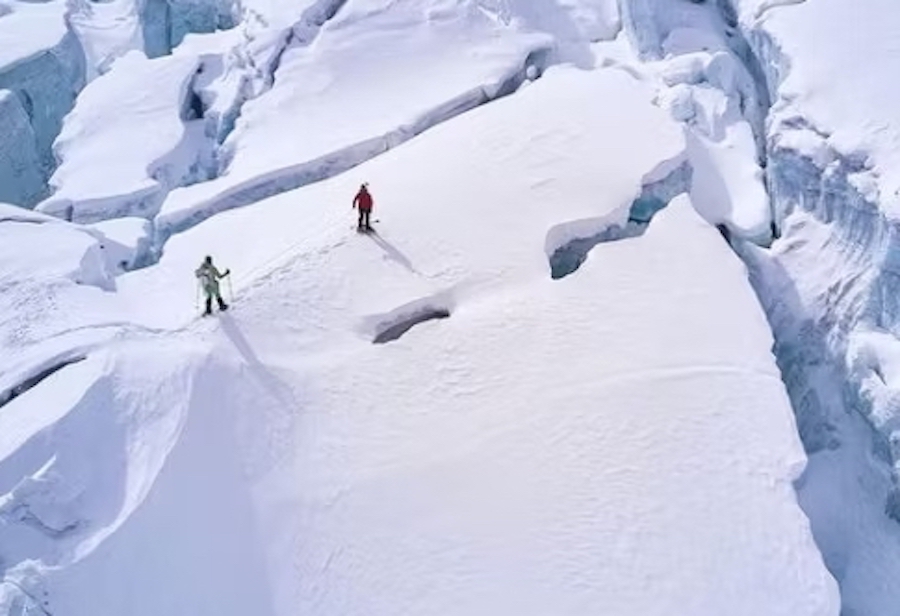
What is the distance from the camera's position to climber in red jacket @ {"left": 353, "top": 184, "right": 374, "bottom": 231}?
12.1 metres

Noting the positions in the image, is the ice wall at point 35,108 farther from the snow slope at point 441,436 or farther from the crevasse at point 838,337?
the crevasse at point 838,337

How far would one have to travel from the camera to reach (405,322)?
11.4 m

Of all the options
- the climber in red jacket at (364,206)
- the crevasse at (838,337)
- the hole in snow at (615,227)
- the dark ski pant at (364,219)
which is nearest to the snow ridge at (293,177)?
the climber in red jacket at (364,206)

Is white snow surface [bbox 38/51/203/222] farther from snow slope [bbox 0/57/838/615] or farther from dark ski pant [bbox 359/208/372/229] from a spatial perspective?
dark ski pant [bbox 359/208/372/229]

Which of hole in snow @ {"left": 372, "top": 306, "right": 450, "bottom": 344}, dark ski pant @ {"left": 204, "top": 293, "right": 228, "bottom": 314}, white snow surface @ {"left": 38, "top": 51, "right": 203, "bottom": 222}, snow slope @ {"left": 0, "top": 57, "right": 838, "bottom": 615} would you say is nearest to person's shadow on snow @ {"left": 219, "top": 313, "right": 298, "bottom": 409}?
snow slope @ {"left": 0, "top": 57, "right": 838, "bottom": 615}

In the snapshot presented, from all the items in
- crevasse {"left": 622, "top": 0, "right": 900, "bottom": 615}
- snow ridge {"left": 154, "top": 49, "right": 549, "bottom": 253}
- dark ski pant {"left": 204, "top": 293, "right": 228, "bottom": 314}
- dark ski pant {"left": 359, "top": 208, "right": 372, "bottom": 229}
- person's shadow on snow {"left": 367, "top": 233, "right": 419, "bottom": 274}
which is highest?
dark ski pant {"left": 204, "top": 293, "right": 228, "bottom": 314}

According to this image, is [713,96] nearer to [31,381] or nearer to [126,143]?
[126,143]

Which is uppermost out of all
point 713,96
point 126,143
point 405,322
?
point 405,322

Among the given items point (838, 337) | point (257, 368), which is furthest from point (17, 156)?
point (838, 337)

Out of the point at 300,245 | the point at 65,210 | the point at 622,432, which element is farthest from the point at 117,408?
the point at 65,210

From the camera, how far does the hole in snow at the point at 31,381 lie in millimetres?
10461

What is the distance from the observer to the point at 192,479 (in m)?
9.42

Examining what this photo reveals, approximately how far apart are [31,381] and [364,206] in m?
4.15

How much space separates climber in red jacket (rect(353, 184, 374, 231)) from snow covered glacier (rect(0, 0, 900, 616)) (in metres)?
0.17
